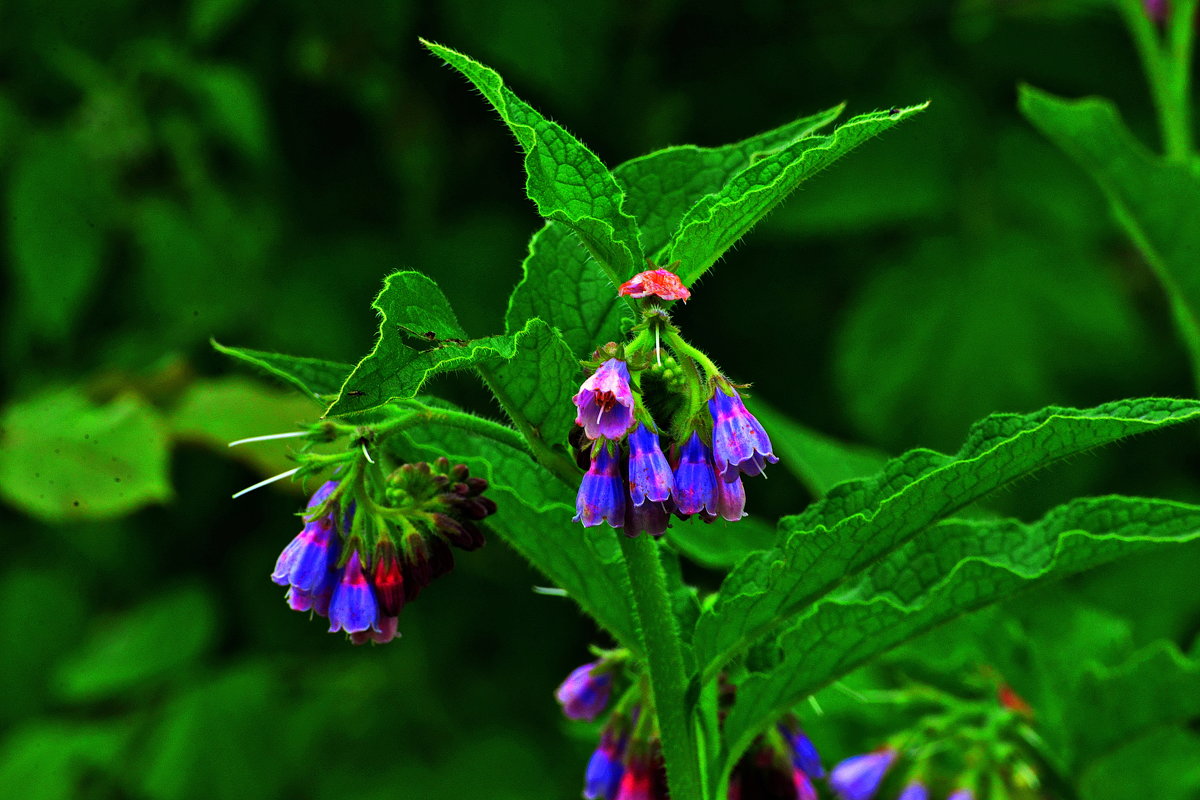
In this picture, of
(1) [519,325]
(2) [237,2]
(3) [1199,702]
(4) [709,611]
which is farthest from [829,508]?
(2) [237,2]

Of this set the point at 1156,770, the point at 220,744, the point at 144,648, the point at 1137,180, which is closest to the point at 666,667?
the point at 1156,770

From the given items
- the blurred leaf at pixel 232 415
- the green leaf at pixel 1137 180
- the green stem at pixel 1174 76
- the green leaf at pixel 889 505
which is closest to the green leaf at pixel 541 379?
the green leaf at pixel 889 505

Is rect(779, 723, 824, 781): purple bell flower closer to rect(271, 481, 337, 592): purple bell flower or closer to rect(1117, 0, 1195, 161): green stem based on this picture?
rect(271, 481, 337, 592): purple bell flower

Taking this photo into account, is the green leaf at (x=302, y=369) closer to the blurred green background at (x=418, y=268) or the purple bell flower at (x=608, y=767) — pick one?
the purple bell flower at (x=608, y=767)

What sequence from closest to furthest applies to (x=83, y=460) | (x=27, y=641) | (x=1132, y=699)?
(x=1132, y=699) → (x=83, y=460) → (x=27, y=641)

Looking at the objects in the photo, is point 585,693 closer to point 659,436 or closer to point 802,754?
point 802,754

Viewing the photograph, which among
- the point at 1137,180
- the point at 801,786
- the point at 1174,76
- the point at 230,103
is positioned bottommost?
the point at 801,786

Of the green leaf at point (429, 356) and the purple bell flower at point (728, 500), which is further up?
the green leaf at point (429, 356)
